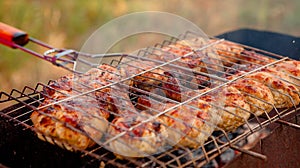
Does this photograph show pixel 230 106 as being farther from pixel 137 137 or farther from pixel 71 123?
pixel 71 123

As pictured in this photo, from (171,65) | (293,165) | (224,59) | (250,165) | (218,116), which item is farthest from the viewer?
(224,59)

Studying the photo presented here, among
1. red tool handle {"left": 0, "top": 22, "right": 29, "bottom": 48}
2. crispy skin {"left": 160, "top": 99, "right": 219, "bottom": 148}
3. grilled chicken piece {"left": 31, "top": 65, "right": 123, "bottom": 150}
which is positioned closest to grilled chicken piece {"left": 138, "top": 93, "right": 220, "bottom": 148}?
crispy skin {"left": 160, "top": 99, "right": 219, "bottom": 148}

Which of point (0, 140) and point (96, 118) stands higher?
point (96, 118)

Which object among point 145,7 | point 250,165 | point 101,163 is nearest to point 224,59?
point 250,165

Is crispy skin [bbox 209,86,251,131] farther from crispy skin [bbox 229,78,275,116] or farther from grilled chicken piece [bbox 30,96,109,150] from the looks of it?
grilled chicken piece [bbox 30,96,109,150]

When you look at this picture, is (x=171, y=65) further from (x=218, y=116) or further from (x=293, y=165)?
(x=293, y=165)
